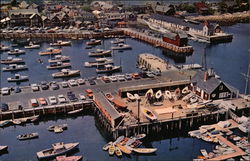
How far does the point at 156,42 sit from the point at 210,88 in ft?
124

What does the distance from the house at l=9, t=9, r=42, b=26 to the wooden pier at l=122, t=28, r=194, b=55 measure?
2768 centimetres

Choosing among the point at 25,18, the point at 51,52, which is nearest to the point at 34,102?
the point at 51,52

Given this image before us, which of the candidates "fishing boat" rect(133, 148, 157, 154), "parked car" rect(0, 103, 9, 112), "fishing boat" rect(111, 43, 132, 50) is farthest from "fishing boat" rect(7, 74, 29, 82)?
"fishing boat" rect(133, 148, 157, 154)

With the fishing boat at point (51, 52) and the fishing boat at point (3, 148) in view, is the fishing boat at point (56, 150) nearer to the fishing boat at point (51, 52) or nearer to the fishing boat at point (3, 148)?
the fishing boat at point (3, 148)

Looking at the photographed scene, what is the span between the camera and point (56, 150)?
3853 cm

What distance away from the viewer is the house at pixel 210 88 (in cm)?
4781

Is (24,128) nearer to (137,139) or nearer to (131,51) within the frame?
(137,139)

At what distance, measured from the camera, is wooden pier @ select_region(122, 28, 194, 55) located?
254ft

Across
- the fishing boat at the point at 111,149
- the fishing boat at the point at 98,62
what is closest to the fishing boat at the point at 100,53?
the fishing boat at the point at 98,62

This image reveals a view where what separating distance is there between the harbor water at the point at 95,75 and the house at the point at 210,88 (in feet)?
24.0

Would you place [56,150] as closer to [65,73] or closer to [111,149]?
[111,149]

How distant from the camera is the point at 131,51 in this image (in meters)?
79.4

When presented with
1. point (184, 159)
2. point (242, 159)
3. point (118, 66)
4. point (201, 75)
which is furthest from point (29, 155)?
point (118, 66)

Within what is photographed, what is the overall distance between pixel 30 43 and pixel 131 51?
2579cm
